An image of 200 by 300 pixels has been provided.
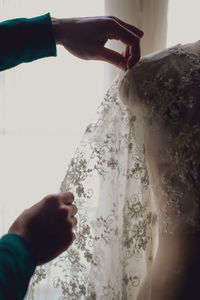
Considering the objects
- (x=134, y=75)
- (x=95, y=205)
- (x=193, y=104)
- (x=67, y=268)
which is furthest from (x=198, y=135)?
(x=67, y=268)

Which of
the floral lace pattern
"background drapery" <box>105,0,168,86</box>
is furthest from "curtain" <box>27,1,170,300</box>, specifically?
"background drapery" <box>105,0,168,86</box>

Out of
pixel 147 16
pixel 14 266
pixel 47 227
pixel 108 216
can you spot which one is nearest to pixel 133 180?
pixel 108 216

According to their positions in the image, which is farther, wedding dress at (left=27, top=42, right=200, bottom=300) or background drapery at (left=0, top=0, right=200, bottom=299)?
background drapery at (left=0, top=0, right=200, bottom=299)

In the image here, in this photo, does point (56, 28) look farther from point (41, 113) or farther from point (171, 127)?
point (41, 113)

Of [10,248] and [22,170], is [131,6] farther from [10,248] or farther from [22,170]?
[10,248]

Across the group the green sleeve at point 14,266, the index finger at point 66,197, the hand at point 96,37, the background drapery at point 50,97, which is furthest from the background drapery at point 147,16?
the green sleeve at point 14,266

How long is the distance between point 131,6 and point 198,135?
A: 2.50ft

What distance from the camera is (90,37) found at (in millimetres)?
718

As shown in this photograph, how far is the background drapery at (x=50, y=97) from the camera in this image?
1.18m

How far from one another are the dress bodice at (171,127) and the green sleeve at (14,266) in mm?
283

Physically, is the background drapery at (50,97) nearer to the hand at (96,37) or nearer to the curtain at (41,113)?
the curtain at (41,113)

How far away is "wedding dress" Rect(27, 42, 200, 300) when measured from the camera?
0.61 m

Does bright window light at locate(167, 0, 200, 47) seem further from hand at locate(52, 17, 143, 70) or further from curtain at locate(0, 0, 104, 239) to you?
hand at locate(52, 17, 143, 70)

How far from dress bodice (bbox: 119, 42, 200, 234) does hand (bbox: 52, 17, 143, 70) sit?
6cm
